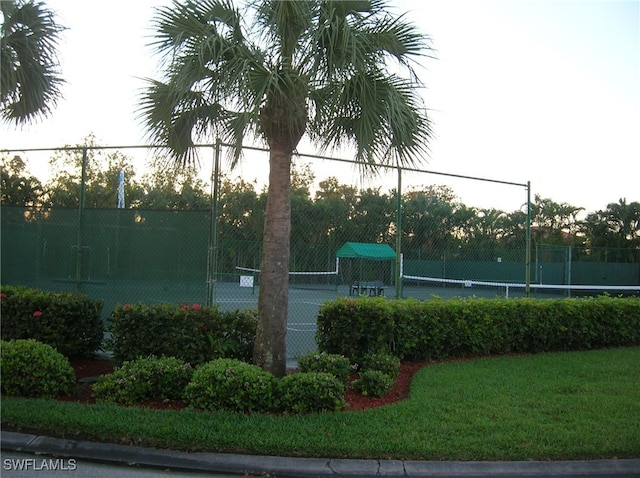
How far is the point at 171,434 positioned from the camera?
539 centimetres

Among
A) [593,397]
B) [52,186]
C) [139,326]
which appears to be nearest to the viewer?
[593,397]

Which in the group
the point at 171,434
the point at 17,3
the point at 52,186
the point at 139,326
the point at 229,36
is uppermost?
the point at 17,3

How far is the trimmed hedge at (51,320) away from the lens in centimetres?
830

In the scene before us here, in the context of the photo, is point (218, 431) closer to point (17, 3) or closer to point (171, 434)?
point (171, 434)

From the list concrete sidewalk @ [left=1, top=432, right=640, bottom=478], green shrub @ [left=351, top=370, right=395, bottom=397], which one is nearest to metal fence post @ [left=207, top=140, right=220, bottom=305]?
green shrub @ [left=351, top=370, right=395, bottom=397]

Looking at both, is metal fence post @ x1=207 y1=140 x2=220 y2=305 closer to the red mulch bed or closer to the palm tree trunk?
the palm tree trunk

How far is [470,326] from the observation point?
9.95 meters

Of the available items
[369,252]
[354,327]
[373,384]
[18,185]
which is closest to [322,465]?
[373,384]

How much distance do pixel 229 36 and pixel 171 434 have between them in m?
4.82

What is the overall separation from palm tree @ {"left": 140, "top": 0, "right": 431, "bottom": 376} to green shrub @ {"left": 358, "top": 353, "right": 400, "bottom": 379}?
129 cm

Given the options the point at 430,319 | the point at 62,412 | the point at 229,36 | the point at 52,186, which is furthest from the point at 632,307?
the point at 52,186

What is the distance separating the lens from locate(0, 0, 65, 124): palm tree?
7787 mm

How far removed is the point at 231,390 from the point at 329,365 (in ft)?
4.96

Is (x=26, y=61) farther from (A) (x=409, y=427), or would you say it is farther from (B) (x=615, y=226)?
(B) (x=615, y=226)
